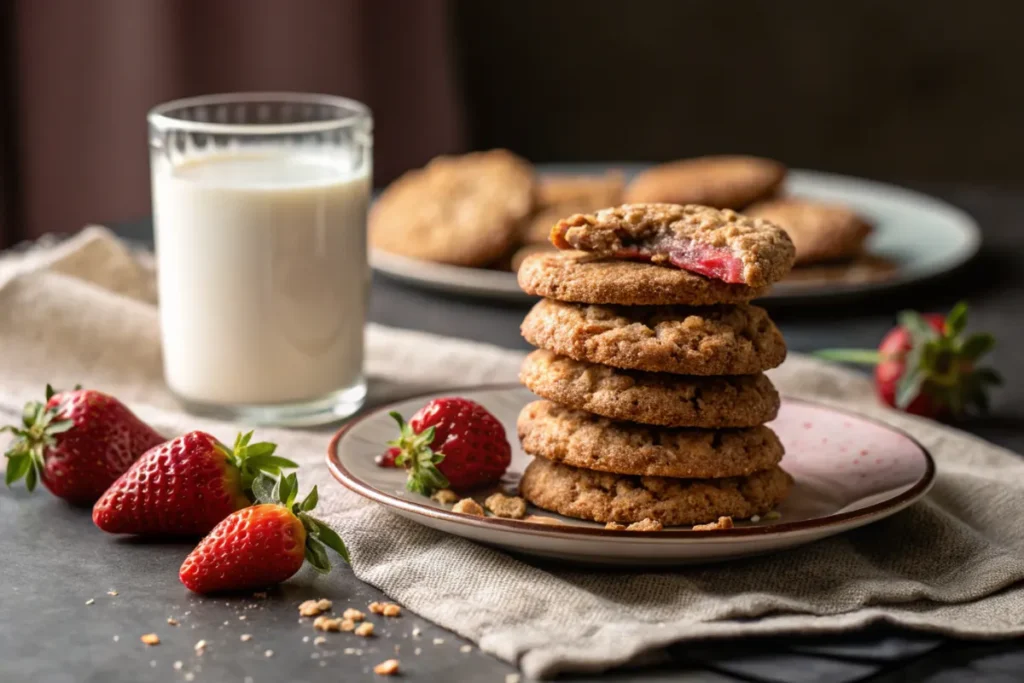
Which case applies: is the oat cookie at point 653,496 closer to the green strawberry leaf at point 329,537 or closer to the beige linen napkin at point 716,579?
the beige linen napkin at point 716,579

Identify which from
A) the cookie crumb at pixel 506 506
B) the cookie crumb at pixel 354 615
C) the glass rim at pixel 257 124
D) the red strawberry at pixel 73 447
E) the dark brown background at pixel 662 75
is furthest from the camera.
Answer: the dark brown background at pixel 662 75

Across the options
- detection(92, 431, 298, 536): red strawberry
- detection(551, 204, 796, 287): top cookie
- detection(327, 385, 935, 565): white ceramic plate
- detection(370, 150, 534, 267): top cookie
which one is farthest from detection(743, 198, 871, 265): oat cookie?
detection(92, 431, 298, 536): red strawberry

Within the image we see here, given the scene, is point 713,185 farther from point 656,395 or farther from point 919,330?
point 656,395

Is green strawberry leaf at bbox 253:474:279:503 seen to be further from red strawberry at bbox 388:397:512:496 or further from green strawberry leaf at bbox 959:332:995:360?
green strawberry leaf at bbox 959:332:995:360

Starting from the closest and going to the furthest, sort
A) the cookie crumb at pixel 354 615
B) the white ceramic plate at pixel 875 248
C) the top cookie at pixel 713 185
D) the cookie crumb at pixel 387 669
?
the cookie crumb at pixel 387 669 < the cookie crumb at pixel 354 615 < the white ceramic plate at pixel 875 248 < the top cookie at pixel 713 185

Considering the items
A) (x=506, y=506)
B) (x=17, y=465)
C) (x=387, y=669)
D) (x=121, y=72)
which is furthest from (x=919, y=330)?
(x=121, y=72)

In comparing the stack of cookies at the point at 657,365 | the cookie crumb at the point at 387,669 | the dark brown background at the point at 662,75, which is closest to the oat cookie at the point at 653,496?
the stack of cookies at the point at 657,365

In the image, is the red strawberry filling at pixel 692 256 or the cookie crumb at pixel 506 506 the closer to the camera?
the red strawberry filling at pixel 692 256
